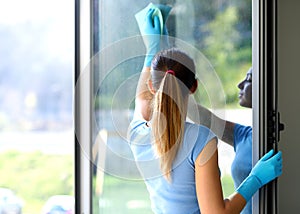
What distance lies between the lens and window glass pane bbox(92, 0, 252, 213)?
1.72 meters

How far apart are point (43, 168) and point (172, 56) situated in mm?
697

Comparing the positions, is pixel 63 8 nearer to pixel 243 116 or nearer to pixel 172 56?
pixel 172 56

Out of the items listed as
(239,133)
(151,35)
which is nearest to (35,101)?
(151,35)

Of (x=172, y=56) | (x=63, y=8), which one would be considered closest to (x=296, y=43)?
(x=172, y=56)

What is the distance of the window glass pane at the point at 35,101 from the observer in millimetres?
1845

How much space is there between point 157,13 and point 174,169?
0.57 metres

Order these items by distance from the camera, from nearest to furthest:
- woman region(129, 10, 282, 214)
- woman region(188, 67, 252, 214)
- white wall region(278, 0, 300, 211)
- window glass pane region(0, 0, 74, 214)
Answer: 1. woman region(129, 10, 282, 214)
2. woman region(188, 67, 252, 214)
3. window glass pane region(0, 0, 74, 214)
4. white wall region(278, 0, 300, 211)

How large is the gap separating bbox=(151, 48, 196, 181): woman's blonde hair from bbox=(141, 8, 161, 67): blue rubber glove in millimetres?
96

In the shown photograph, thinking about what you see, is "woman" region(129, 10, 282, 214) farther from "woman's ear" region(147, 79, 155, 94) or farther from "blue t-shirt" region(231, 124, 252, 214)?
"blue t-shirt" region(231, 124, 252, 214)

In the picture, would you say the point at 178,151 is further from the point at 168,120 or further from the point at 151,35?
the point at 151,35

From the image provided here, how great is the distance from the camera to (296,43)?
2041mm

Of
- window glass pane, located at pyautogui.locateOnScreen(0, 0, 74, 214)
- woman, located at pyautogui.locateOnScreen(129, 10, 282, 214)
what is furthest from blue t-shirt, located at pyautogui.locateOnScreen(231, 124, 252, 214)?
window glass pane, located at pyautogui.locateOnScreen(0, 0, 74, 214)

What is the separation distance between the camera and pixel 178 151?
1613 mm

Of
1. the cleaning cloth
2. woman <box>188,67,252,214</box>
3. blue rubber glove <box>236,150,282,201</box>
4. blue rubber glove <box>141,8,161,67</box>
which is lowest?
blue rubber glove <box>236,150,282,201</box>
